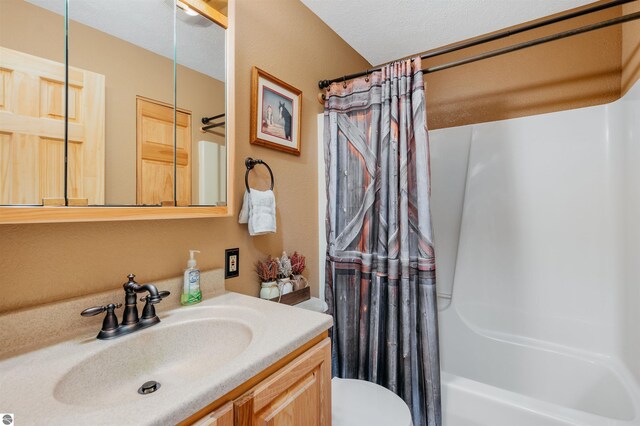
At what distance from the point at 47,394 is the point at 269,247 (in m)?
0.98

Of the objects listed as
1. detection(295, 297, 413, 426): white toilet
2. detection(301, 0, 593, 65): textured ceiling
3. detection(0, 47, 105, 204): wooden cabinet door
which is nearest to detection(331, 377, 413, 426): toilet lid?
detection(295, 297, 413, 426): white toilet

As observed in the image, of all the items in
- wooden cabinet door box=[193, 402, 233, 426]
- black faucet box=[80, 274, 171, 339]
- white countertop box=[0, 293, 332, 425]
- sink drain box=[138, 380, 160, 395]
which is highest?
black faucet box=[80, 274, 171, 339]

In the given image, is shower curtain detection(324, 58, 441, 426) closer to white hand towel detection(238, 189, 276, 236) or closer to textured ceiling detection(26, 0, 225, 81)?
white hand towel detection(238, 189, 276, 236)

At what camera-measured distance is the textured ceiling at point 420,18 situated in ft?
5.70

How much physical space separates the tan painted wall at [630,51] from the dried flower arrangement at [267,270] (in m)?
2.01

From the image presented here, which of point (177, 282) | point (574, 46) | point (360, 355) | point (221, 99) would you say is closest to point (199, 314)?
point (177, 282)

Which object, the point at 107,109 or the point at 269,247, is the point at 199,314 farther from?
the point at 107,109

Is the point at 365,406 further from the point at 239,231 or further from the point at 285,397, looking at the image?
the point at 239,231

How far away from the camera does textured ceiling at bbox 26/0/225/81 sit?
0.83 meters

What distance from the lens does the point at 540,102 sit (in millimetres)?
1938

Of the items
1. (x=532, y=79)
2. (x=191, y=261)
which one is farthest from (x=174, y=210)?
(x=532, y=79)

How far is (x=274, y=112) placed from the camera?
1.51 metres

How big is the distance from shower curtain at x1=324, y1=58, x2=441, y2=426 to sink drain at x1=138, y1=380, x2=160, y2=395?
102cm

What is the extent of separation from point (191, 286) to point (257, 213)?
1.33 feet
